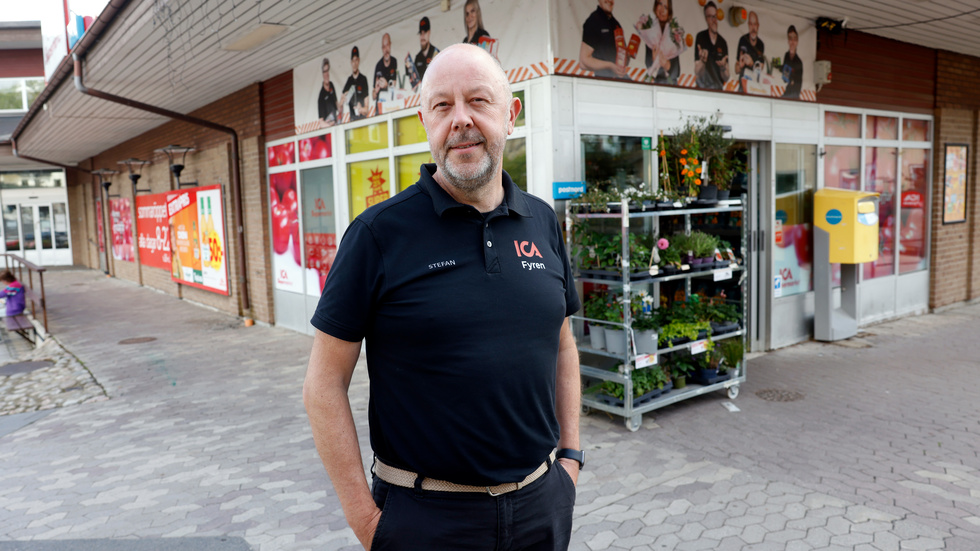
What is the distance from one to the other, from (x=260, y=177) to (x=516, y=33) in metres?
5.83

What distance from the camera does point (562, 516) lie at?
5.97 feet

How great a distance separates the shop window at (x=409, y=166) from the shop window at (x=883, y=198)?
226 inches

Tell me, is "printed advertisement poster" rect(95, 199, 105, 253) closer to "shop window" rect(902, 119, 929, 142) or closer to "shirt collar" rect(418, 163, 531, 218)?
"shop window" rect(902, 119, 929, 142)

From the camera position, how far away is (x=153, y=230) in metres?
15.0

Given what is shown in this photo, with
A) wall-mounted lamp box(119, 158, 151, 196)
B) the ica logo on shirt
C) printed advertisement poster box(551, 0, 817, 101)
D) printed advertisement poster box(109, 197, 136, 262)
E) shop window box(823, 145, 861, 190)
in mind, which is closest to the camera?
the ica logo on shirt

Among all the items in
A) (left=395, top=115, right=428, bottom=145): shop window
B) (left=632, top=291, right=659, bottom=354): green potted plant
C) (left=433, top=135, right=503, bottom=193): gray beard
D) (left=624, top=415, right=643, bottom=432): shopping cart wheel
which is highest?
(left=395, top=115, right=428, bottom=145): shop window

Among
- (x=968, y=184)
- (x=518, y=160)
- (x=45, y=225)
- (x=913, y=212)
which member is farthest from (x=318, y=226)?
(x=45, y=225)

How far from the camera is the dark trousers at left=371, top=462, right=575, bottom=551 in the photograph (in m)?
1.64

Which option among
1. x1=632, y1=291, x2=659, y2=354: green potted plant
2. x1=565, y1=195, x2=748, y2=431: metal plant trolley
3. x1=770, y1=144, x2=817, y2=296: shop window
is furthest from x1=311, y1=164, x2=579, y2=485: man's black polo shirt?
x1=770, y1=144, x2=817, y2=296: shop window

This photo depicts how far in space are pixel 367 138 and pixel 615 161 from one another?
3.24 meters

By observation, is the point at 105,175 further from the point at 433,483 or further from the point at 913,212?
the point at 433,483

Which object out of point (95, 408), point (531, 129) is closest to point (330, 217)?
point (95, 408)

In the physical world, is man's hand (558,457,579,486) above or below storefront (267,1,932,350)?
below

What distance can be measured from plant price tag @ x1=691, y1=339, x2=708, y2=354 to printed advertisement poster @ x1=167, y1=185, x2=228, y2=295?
8.49 meters
